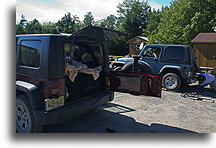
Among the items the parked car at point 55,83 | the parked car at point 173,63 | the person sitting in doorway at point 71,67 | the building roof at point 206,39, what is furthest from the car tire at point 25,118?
the building roof at point 206,39

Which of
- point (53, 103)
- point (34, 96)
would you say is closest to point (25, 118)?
point (34, 96)

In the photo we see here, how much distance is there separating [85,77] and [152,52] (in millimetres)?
4830

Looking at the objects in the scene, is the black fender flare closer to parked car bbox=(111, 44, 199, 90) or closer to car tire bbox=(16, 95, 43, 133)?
car tire bbox=(16, 95, 43, 133)

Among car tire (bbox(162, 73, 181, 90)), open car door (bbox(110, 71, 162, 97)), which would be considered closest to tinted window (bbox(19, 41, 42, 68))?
open car door (bbox(110, 71, 162, 97))

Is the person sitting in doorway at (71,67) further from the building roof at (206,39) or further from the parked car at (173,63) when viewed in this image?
the building roof at (206,39)

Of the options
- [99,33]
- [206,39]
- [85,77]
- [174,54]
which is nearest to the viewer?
[99,33]

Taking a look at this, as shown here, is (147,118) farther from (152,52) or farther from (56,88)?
(152,52)

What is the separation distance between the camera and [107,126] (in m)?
4.09

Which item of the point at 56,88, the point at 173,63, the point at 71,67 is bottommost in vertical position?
the point at 56,88

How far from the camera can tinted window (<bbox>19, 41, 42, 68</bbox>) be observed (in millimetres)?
3270

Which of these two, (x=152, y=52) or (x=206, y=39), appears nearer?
(x=152, y=52)

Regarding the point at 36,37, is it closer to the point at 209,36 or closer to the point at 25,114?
the point at 25,114

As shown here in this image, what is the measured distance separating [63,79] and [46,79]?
31 centimetres

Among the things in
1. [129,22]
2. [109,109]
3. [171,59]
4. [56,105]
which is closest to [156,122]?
[109,109]
